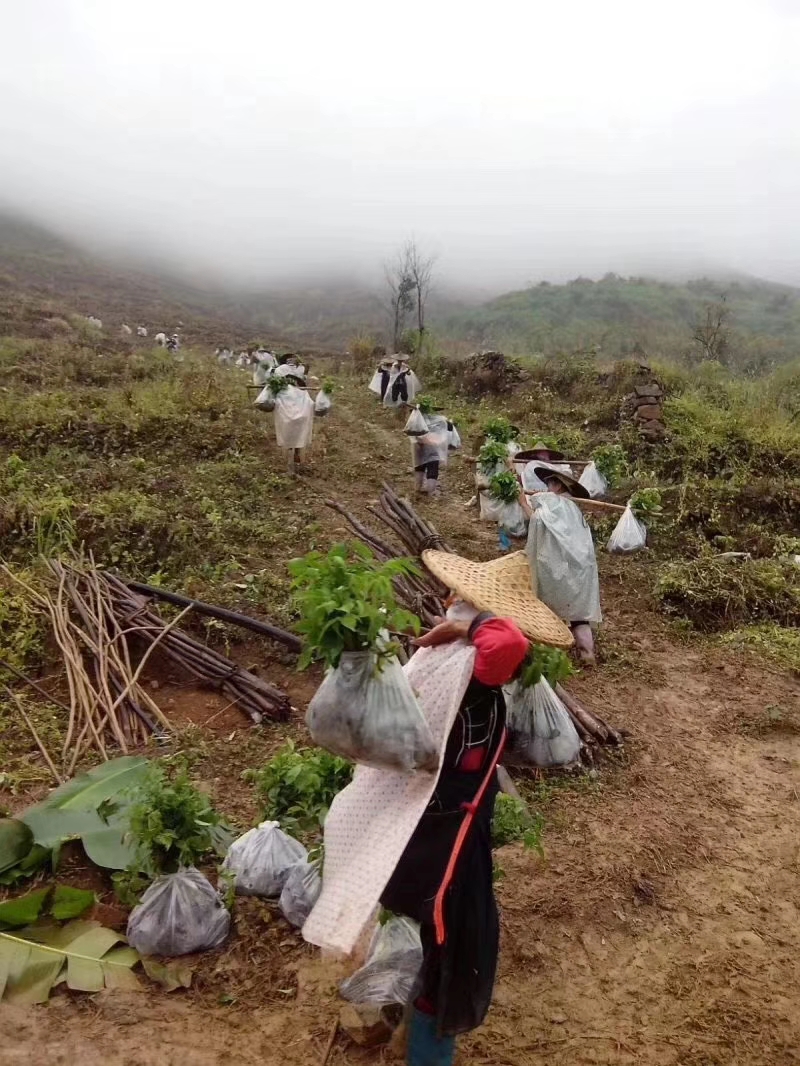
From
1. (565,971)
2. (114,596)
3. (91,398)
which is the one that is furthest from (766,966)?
(91,398)

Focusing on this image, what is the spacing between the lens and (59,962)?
7.85 ft

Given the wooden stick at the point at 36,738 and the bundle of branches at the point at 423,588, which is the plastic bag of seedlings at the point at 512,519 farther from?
the wooden stick at the point at 36,738

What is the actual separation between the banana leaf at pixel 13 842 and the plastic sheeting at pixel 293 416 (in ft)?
21.2

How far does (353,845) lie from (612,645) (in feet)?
13.5

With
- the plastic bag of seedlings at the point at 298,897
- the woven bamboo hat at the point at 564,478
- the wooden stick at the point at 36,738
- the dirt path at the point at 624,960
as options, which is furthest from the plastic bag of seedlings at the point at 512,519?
the plastic bag of seedlings at the point at 298,897

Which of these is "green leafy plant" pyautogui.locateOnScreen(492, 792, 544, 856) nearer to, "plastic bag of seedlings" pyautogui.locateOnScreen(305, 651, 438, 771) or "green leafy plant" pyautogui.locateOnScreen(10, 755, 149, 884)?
"plastic bag of seedlings" pyautogui.locateOnScreen(305, 651, 438, 771)

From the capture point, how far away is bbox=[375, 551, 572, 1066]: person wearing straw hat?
178cm

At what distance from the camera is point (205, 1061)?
2176mm

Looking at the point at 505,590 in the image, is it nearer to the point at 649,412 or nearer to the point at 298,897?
the point at 298,897

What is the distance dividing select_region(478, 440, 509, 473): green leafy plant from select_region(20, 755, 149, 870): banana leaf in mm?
4512

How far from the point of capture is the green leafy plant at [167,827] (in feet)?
8.16

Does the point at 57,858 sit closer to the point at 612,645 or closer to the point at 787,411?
the point at 612,645

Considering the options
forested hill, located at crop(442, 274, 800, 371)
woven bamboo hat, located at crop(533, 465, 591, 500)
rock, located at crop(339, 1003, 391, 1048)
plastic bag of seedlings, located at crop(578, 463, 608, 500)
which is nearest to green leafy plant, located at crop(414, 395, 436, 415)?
plastic bag of seedlings, located at crop(578, 463, 608, 500)

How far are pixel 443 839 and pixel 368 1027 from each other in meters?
0.92
